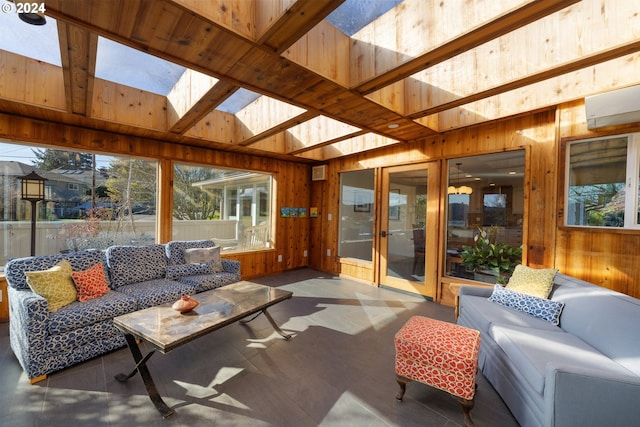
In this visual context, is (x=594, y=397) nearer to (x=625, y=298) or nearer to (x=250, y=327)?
(x=625, y=298)

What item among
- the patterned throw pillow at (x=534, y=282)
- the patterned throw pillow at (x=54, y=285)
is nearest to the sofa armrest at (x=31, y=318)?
the patterned throw pillow at (x=54, y=285)

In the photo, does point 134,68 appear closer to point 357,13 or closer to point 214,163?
point 214,163

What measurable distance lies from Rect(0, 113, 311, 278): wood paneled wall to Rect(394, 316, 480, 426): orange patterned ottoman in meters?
3.89

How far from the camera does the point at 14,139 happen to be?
3.18 meters

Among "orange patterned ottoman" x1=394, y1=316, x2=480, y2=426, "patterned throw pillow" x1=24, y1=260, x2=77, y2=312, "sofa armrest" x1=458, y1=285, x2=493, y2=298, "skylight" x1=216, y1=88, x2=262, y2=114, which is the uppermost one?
"skylight" x1=216, y1=88, x2=262, y2=114

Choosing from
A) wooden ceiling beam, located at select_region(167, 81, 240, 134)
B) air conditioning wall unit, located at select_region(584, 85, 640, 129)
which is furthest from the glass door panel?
wooden ceiling beam, located at select_region(167, 81, 240, 134)

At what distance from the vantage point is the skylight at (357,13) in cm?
216

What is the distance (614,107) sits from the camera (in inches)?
96.1

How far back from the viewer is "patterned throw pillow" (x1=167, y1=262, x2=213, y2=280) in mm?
3588

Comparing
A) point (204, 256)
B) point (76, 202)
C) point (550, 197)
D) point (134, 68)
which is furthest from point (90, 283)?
point (550, 197)

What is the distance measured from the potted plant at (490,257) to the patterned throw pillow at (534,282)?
2.40ft

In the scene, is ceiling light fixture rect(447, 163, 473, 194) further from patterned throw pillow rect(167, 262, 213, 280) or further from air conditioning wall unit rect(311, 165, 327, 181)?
patterned throw pillow rect(167, 262, 213, 280)

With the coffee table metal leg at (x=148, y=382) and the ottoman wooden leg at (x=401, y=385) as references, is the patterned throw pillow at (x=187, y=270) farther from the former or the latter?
the ottoman wooden leg at (x=401, y=385)

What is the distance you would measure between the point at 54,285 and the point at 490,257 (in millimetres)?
4886
